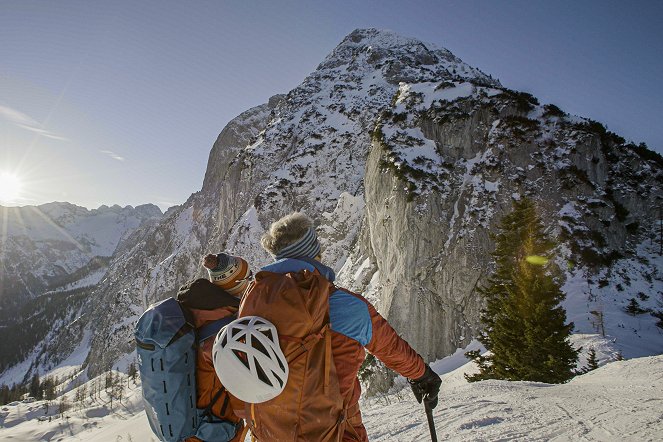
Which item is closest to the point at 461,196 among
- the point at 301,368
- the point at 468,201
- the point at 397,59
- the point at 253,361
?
the point at 468,201

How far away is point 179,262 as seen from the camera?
246 ft

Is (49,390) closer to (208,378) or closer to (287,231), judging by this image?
(208,378)

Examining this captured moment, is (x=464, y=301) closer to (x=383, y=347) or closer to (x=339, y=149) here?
(x=383, y=347)

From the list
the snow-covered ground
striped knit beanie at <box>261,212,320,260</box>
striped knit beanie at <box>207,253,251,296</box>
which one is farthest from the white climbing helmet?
the snow-covered ground

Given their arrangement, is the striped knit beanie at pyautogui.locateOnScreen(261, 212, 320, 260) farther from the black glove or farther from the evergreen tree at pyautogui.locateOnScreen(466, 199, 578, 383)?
the evergreen tree at pyautogui.locateOnScreen(466, 199, 578, 383)

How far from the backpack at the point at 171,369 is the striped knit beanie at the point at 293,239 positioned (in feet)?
3.49

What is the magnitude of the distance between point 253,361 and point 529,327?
12.3 m

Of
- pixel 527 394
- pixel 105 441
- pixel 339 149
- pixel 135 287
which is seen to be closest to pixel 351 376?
pixel 527 394

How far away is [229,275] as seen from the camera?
3.29 meters

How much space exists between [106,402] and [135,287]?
104 ft

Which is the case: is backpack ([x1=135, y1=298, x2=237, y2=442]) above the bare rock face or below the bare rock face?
below

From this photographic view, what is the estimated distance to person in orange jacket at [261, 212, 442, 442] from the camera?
7.32ft

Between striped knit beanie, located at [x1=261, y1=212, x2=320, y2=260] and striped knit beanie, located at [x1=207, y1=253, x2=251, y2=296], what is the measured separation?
779 mm

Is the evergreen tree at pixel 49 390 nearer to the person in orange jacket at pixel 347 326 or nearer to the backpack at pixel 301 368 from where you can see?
the person in orange jacket at pixel 347 326
